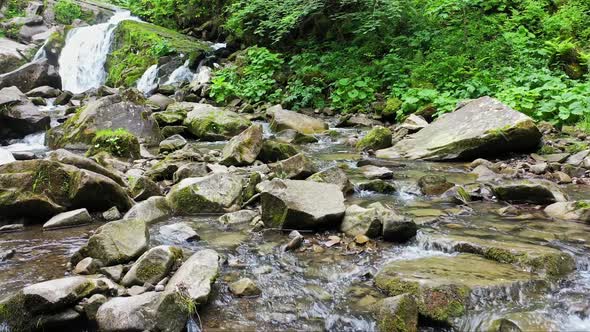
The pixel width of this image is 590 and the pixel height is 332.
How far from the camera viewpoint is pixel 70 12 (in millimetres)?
26047

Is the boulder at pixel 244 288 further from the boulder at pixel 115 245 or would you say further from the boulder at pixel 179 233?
the boulder at pixel 179 233

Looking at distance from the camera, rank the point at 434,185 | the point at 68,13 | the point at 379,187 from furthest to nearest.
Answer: the point at 68,13
the point at 379,187
the point at 434,185

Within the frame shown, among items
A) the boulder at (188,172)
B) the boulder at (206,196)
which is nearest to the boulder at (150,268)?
the boulder at (206,196)

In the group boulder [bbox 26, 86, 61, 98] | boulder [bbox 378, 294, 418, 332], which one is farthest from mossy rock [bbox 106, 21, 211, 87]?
boulder [bbox 378, 294, 418, 332]

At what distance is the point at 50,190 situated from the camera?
5.29 meters

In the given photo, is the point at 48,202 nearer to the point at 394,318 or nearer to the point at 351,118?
the point at 394,318

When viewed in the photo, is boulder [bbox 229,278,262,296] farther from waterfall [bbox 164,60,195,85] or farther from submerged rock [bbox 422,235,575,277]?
waterfall [bbox 164,60,195,85]

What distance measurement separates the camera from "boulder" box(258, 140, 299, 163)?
25.2 feet

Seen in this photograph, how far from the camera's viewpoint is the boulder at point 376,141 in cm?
873

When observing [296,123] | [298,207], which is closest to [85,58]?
[296,123]

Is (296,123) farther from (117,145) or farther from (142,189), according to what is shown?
(142,189)

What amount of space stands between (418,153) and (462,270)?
4547mm

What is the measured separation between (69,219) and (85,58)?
16313mm

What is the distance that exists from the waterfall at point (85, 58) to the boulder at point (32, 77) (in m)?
1.87
